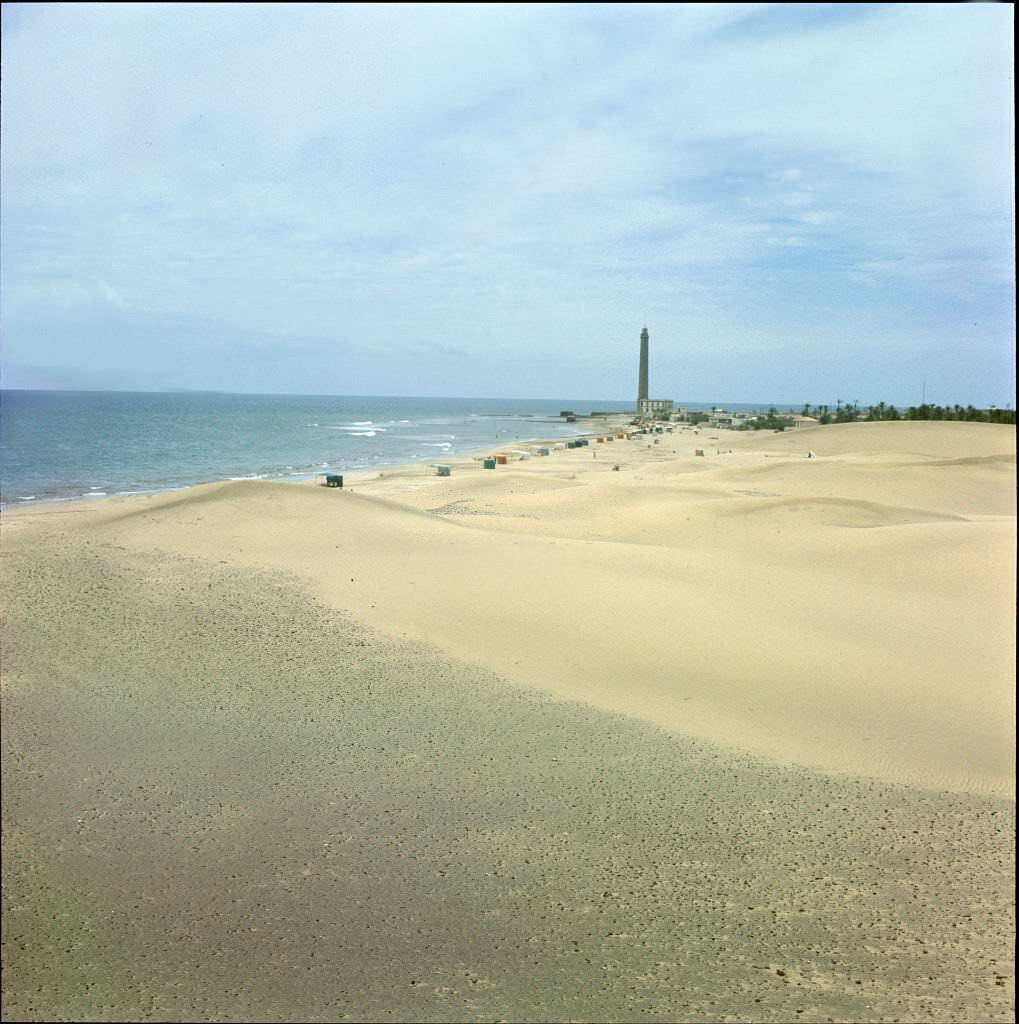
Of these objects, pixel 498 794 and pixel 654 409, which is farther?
pixel 654 409

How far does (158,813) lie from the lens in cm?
202

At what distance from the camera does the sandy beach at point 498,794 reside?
1.79 m

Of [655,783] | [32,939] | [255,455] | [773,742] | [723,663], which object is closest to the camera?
[32,939]

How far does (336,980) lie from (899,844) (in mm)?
1998

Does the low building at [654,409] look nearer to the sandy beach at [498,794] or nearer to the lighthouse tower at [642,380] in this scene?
the lighthouse tower at [642,380]

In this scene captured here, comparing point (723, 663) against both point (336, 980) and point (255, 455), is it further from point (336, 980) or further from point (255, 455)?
point (255, 455)

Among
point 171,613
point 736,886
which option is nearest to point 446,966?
point 736,886

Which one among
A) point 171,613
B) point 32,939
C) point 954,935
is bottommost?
point 954,935

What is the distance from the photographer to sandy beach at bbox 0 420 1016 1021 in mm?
1793

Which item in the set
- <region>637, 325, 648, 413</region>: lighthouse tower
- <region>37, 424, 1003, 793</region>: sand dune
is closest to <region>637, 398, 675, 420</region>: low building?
<region>637, 325, 648, 413</region>: lighthouse tower

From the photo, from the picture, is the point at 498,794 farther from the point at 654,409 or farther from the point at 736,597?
the point at 654,409

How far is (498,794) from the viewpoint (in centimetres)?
279

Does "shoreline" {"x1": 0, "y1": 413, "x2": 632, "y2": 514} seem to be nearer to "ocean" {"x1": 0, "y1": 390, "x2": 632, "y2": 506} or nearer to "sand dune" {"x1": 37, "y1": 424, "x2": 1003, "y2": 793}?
"ocean" {"x1": 0, "y1": 390, "x2": 632, "y2": 506}

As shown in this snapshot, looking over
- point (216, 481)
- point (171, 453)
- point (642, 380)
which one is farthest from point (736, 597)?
point (642, 380)
